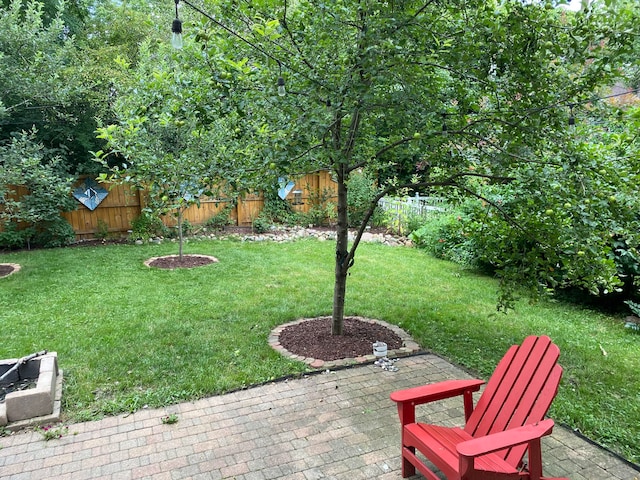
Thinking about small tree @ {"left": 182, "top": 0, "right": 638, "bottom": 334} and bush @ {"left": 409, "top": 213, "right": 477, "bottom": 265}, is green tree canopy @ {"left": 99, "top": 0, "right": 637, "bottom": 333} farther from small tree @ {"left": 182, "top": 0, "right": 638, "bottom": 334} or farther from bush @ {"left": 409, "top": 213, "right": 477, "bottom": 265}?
bush @ {"left": 409, "top": 213, "right": 477, "bottom": 265}

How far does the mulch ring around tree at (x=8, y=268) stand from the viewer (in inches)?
289

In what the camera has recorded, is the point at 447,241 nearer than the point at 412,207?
Yes

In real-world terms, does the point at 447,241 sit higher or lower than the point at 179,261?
higher

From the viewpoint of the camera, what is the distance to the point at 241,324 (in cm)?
507

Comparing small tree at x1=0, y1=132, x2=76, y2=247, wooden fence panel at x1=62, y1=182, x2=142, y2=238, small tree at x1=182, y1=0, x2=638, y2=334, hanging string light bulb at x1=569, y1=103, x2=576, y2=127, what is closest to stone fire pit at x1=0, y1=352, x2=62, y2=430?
small tree at x1=182, y1=0, x2=638, y2=334

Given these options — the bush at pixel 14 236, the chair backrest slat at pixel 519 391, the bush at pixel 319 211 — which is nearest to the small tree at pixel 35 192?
the bush at pixel 14 236

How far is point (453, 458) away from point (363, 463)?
691mm

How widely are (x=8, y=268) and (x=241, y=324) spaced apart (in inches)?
212

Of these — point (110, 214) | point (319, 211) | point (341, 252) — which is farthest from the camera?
point (319, 211)

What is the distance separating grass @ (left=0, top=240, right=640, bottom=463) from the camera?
355 cm

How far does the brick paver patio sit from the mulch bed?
2.21 feet

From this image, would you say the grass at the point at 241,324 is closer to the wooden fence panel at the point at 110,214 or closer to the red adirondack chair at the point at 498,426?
the red adirondack chair at the point at 498,426

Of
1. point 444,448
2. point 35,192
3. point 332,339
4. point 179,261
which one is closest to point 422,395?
point 444,448

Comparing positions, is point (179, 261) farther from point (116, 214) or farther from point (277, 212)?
point (277, 212)
